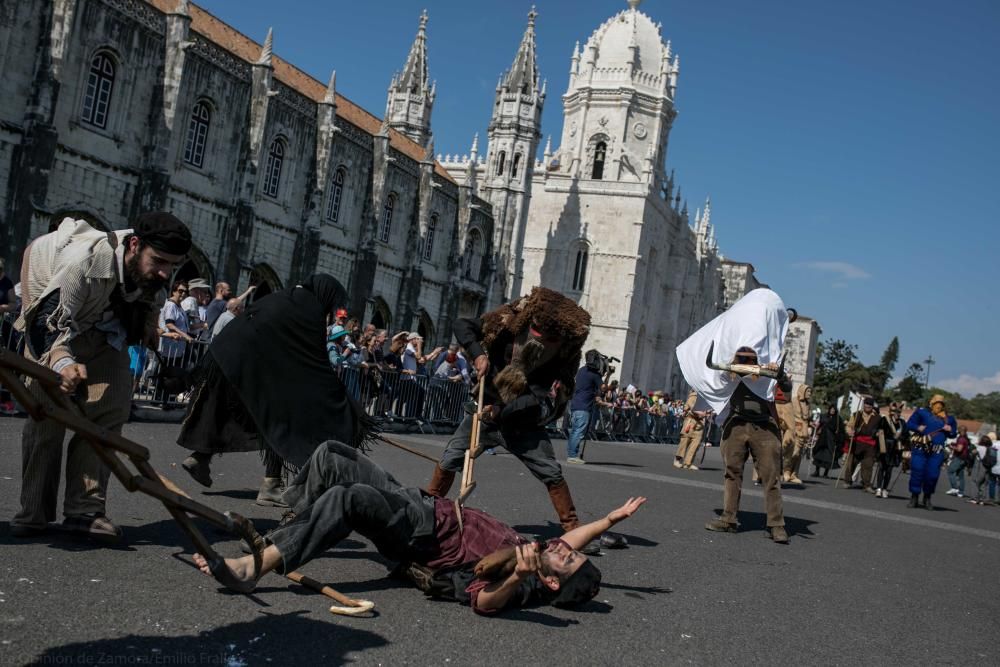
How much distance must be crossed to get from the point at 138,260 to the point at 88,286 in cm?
30

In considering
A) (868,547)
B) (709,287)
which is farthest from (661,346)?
(868,547)

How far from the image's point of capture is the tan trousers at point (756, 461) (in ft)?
26.2

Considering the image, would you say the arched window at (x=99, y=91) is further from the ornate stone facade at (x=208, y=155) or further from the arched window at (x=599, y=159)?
the arched window at (x=599, y=159)

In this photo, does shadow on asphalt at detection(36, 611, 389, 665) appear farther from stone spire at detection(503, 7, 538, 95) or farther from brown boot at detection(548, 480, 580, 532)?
stone spire at detection(503, 7, 538, 95)

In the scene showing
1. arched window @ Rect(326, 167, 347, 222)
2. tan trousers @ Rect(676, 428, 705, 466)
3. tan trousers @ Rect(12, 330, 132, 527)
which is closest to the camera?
tan trousers @ Rect(12, 330, 132, 527)

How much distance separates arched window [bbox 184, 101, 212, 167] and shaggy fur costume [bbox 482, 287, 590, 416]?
→ 866 inches

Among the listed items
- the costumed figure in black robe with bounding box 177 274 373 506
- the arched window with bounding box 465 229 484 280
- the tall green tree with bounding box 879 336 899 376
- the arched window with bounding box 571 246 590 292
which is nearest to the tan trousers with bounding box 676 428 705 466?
the costumed figure in black robe with bounding box 177 274 373 506

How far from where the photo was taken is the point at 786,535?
797 cm

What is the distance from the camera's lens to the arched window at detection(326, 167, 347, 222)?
107ft

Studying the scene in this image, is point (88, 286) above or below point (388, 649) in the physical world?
above

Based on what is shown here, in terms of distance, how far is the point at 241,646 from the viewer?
3363 mm

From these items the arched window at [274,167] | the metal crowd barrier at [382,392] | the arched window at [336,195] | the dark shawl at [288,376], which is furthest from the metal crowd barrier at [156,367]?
the arched window at [336,195]

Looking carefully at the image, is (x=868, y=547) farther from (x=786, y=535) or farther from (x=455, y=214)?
(x=455, y=214)

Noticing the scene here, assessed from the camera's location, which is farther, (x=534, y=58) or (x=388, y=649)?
(x=534, y=58)
